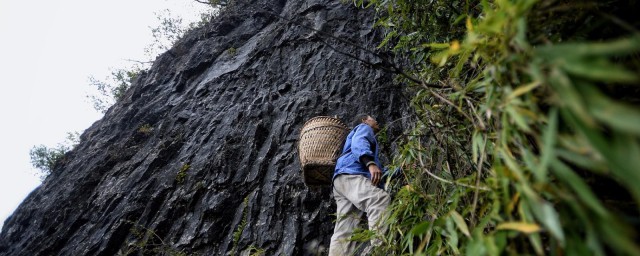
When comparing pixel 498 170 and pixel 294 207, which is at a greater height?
pixel 498 170

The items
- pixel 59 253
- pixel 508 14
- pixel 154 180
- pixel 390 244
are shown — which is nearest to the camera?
pixel 508 14

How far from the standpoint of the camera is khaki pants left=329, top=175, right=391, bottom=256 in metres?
3.02

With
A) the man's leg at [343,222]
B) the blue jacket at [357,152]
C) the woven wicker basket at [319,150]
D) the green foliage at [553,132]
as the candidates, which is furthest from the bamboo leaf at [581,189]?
the woven wicker basket at [319,150]

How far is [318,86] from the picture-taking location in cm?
643

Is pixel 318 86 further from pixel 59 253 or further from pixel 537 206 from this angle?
pixel 537 206

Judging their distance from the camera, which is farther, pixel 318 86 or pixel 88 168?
pixel 88 168

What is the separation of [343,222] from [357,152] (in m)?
0.65

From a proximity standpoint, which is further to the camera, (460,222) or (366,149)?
(366,149)

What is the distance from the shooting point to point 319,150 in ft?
11.6

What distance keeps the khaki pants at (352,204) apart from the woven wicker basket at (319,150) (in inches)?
9.4

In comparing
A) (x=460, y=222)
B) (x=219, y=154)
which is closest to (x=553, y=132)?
(x=460, y=222)

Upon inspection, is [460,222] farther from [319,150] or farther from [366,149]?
[319,150]

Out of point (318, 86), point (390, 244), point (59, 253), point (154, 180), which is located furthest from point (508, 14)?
point (59, 253)

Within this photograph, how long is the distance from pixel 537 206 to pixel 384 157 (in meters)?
3.80
